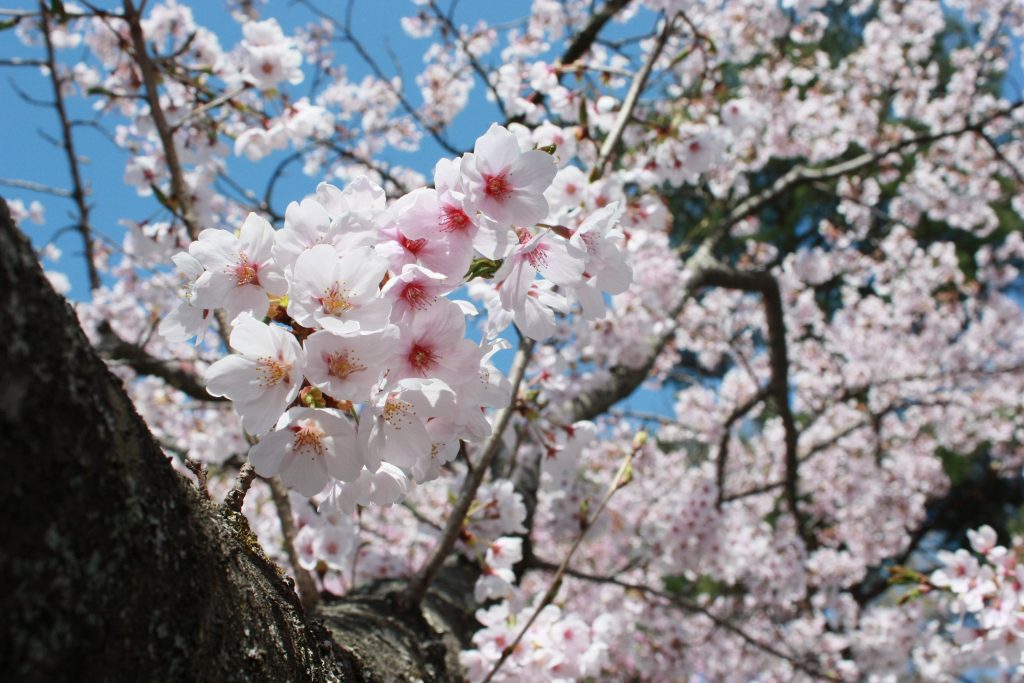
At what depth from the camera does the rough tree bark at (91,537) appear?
417 millimetres

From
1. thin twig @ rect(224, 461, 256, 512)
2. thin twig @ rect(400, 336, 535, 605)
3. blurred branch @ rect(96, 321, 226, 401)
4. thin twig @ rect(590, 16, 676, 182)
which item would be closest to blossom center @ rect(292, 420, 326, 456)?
thin twig @ rect(224, 461, 256, 512)

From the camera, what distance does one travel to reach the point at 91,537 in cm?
47

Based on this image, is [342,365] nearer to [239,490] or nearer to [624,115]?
[239,490]

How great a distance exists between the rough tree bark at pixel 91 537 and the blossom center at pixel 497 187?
478 mm

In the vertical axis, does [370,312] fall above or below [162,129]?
below

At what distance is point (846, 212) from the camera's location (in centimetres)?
911

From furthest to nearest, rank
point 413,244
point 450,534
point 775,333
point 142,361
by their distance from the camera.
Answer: point 775,333 < point 142,361 < point 450,534 < point 413,244

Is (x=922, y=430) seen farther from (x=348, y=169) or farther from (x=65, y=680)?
(x=65, y=680)

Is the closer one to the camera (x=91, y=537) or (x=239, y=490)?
(x=91, y=537)

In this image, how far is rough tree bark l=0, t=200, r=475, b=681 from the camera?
417 millimetres

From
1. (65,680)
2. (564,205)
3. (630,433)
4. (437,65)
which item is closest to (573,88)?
(564,205)

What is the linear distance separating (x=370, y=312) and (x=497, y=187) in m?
0.24

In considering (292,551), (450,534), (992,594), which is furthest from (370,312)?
(992,594)

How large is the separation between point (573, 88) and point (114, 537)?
240 cm
